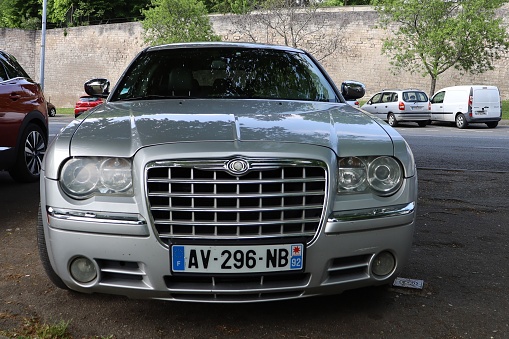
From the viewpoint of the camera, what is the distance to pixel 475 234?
4766 millimetres

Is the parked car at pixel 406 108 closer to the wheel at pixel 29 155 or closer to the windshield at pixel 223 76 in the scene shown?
the wheel at pixel 29 155

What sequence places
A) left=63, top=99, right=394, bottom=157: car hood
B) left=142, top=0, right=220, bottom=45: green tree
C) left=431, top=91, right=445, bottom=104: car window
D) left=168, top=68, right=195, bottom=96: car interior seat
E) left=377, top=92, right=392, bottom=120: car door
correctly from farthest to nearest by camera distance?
1. left=142, top=0, right=220, bottom=45: green tree
2. left=377, top=92, right=392, bottom=120: car door
3. left=431, top=91, right=445, bottom=104: car window
4. left=168, top=68, right=195, bottom=96: car interior seat
5. left=63, top=99, right=394, bottom=157: car hood

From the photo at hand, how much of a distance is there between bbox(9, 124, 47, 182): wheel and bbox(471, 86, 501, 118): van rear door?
17.1 metres

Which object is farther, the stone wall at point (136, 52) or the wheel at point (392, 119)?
the stone wall at point (136, 52)

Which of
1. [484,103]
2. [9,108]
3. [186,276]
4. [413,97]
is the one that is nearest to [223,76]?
[186,276]

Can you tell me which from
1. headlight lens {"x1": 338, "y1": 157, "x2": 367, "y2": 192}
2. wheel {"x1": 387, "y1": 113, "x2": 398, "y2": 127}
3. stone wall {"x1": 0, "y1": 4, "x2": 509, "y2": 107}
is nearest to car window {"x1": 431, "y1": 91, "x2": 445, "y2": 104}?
wheel {"x1": 387, "y1": 113, "x2": 398, "y2": 127}

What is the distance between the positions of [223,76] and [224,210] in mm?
1834

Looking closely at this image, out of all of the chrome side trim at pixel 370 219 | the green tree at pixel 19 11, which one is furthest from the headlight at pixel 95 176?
the green tree at pixel 19 11

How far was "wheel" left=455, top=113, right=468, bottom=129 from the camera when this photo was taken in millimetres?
20647

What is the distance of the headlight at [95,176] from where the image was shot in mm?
2625

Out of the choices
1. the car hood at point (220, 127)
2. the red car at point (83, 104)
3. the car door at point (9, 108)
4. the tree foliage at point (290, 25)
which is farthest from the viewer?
the tree foliage at point (290, 25)

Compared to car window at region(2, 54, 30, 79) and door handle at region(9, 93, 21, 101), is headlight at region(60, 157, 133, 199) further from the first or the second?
car window at region(2, 54, 30, 79)

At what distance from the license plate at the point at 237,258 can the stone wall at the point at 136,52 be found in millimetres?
32249

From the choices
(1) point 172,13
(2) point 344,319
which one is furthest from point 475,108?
(1) point 172,13
